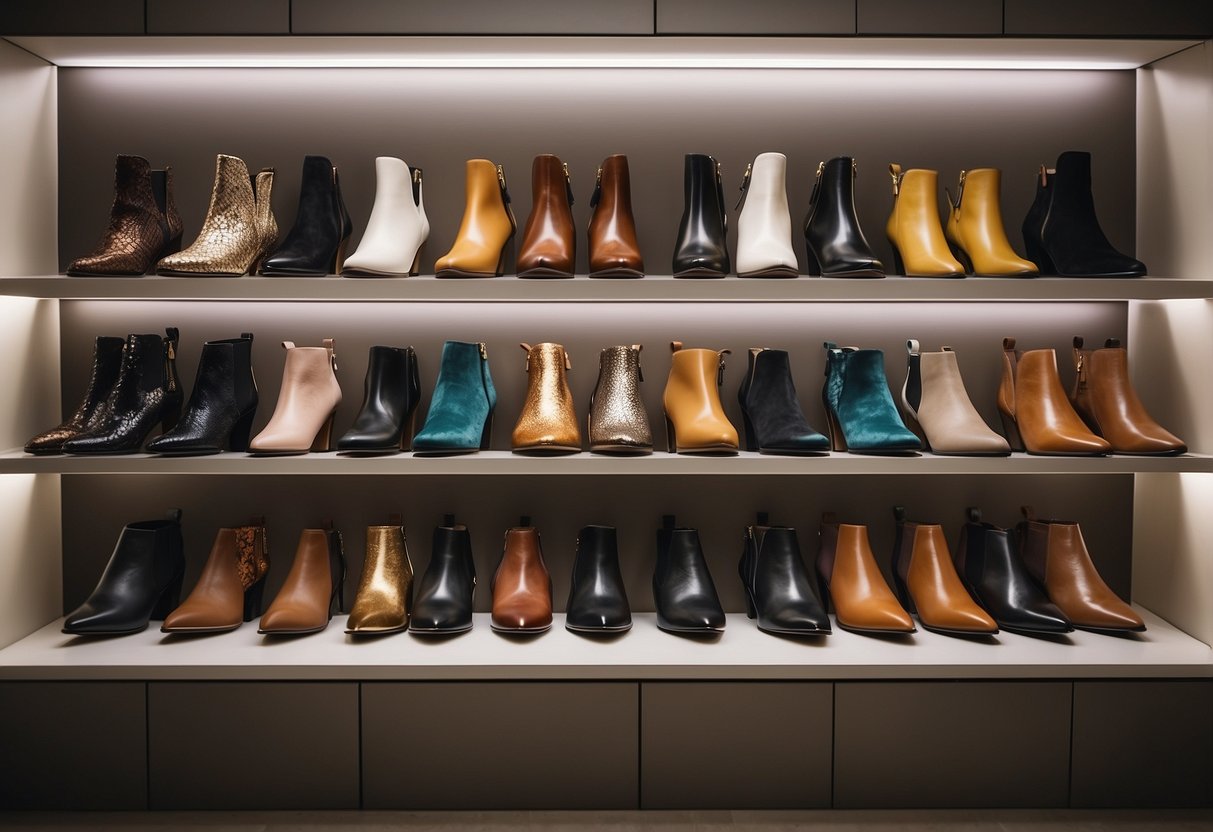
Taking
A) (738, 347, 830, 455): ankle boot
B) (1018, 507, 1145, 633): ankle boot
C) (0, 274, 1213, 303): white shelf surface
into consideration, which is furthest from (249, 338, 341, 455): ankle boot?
(1018, 507, 1145, 633): ankle boot

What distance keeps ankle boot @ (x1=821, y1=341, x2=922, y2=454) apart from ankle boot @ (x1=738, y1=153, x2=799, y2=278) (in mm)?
312

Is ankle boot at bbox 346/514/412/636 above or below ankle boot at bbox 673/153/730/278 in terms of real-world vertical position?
below

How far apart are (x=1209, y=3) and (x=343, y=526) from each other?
264cm

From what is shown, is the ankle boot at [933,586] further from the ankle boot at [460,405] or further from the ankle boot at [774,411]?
the ankle boot at [460,405]

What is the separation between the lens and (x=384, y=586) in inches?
77.0

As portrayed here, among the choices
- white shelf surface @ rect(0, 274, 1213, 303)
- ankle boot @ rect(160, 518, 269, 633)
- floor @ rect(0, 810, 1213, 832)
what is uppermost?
white shelf surface @ rect(0, 274, 1213, 303)

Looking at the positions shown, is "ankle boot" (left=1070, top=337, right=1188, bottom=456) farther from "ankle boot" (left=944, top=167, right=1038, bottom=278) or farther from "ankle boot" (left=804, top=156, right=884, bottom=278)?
"ankle boot" (left=804, top=156, right=884, bottom=278)

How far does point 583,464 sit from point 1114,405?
1401mm

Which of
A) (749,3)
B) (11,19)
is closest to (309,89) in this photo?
(11,19)

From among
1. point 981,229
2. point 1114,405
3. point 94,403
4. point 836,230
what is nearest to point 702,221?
point 836,230

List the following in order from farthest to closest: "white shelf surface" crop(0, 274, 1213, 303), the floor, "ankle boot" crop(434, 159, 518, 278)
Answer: "ankle boot" crop(434, 159, 518, 278) → "white shelf surface" crop(0, 274, 1213, 303) → the floor

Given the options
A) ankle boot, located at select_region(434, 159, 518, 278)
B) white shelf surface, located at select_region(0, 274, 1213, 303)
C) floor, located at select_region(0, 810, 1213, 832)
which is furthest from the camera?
ankle boot, located at select_region(434, 159, 518, 278)

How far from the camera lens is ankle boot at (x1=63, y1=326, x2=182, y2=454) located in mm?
1896

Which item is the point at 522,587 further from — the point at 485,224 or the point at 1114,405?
the point at 1114,405
